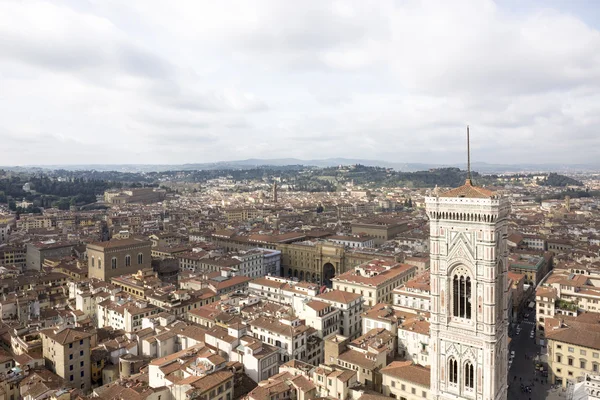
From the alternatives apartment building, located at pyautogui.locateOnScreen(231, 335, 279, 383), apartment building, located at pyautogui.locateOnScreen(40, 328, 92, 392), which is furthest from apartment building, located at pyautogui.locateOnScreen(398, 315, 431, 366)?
apartment building, located at pyautogui.locateOnScreen(40, 328, 92, 392)

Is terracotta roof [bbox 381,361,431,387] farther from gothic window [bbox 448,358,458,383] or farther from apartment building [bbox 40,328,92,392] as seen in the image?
apartment building [bbox 40,328,92,392]

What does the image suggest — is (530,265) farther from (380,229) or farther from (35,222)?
(35,222)

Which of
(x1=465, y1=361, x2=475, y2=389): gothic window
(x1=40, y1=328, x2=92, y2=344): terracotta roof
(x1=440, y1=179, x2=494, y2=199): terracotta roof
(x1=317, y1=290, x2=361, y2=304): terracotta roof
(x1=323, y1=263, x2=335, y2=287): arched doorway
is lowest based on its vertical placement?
(x1=323, y1=263, x2=335, y2=287): arched doorway

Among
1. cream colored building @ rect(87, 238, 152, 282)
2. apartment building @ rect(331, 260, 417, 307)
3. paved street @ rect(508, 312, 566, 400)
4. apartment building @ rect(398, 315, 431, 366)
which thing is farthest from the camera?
cream colored building @ rect(87, 238, 152, 282)

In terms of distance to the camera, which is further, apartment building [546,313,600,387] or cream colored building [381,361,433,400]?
apartment building [546,313,600,387]

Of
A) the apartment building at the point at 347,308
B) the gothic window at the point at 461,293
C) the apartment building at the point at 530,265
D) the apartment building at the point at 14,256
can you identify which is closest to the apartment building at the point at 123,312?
the apartment building at the point at 347,308

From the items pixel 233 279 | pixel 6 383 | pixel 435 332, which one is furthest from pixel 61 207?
pixel 435 332

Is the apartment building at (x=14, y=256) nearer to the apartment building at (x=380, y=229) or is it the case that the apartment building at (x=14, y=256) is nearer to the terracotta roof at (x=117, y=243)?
the terracotta roof at (x=117, y=243)
